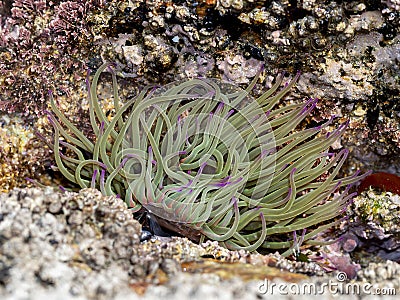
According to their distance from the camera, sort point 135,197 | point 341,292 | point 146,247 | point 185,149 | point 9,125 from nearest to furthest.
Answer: point 341,292 < point 146,247 < point 135,197 < point 185,149 < point 9,125

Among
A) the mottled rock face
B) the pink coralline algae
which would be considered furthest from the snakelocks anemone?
the mottled rock face

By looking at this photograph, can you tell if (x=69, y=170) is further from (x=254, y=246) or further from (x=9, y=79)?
(x=254, y=246)

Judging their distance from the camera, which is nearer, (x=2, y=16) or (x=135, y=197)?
(x=135, y=197)

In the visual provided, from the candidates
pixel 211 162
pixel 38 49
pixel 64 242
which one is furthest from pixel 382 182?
pixel 38 49

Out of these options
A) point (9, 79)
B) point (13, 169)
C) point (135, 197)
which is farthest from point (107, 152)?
point (9, 79)

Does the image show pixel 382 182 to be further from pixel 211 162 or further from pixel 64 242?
pixel 64 242

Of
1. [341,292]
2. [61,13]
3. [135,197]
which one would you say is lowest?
[341,292]

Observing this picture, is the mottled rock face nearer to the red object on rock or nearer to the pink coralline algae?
the pink coralline algae

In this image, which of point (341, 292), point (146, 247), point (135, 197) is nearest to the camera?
point (341, 292)
